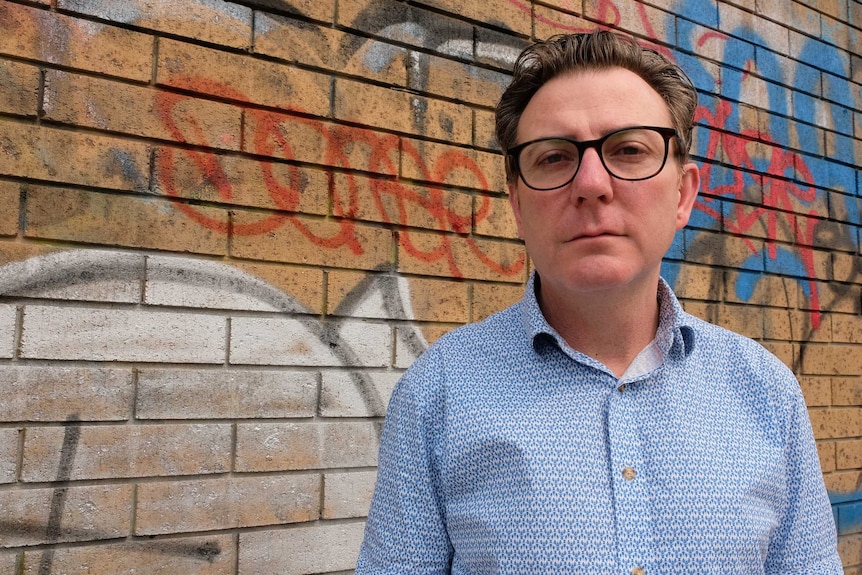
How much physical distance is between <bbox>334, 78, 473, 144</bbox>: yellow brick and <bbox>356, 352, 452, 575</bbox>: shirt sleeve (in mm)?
1502

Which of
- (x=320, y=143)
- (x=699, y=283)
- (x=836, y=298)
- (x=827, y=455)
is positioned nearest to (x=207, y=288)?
(x=320, y=143)

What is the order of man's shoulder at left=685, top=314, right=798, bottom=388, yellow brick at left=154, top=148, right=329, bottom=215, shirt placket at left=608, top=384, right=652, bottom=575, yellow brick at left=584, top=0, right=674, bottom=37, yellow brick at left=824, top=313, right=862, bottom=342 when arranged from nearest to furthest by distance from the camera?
shirt placket at left=608, top=384, right=652, bottom=575 < man's shoulder at left=685, top=314, right=798, bottom=388 < yellow brick at left=154, top=148, right=329, bottom=215 < yellow brick at left=584, top=0, right=674, bottom=37 < yellow brick at left=824, top=313, right=862, bottom=342

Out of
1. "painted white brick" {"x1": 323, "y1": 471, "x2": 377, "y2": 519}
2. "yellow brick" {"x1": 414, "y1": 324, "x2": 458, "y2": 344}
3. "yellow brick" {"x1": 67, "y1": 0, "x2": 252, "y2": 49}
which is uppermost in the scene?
"yellow brick" {"x1": 67, "y1": 0, "x2": 252, "y2": 49}

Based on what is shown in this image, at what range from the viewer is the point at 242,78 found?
8.00 ft

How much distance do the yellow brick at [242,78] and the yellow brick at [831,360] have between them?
275 centimetres

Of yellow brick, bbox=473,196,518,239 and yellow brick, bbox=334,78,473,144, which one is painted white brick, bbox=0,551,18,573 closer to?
yellow brick, bbox=334,78,473,144

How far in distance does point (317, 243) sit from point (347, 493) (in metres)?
0.82

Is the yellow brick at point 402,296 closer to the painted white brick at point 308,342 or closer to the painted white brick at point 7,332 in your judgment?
the painted white brick at point 308,342

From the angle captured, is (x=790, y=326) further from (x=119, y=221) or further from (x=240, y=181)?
(x=119, y=221)

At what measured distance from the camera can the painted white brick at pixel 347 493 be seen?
249cm

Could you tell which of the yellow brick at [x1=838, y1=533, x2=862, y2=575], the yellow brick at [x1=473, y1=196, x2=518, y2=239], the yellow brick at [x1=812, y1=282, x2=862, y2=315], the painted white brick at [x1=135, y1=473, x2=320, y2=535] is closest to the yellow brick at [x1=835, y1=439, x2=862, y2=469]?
the yellow brick at [x1=838, y1=533, x2=862, y2=575]

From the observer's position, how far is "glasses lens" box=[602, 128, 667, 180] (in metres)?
1.33

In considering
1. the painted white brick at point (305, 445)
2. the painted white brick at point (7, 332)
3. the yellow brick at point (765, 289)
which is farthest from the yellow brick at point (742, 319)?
the painted white brick at point (7, 332)

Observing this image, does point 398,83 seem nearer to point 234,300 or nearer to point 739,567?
point 234,300
